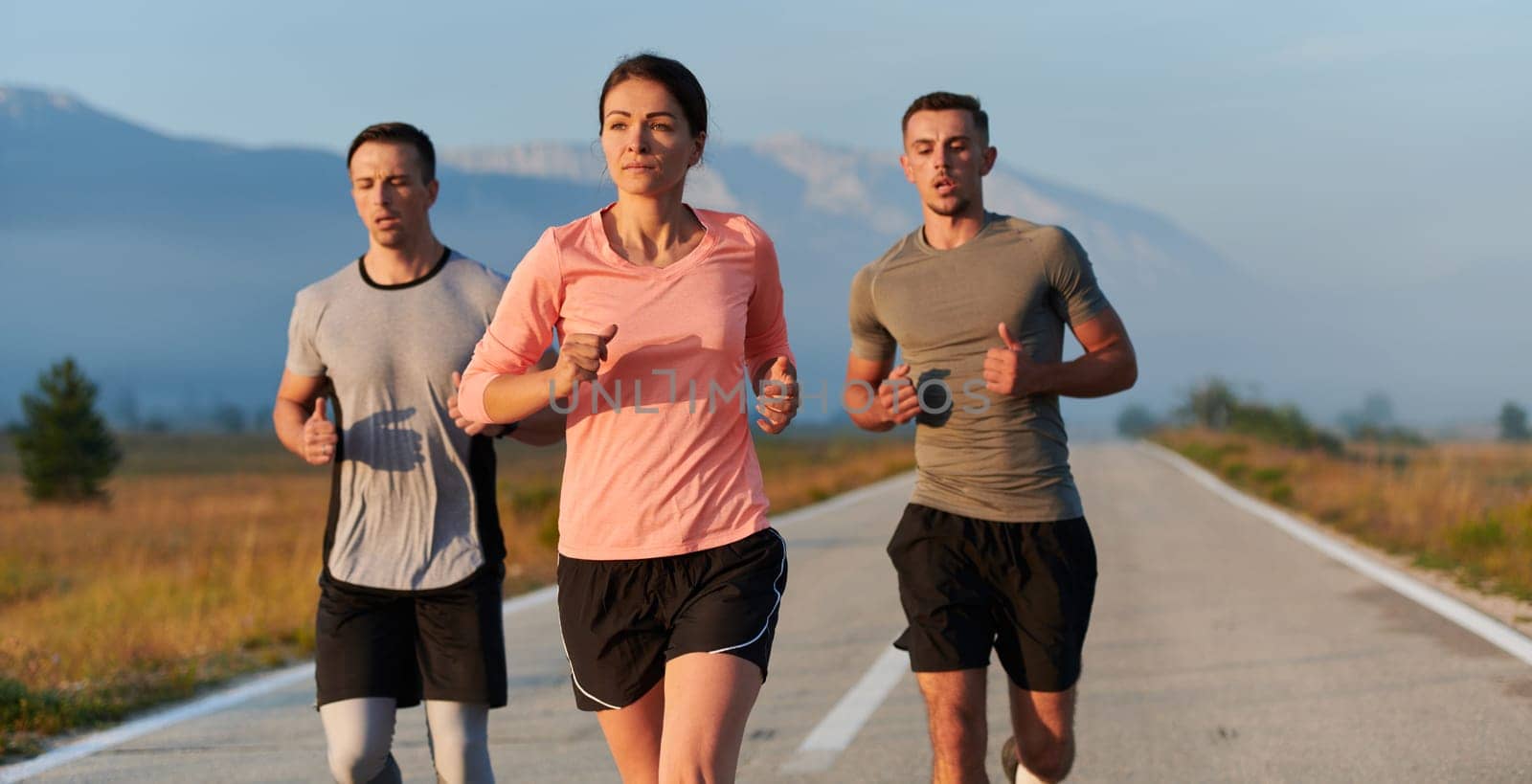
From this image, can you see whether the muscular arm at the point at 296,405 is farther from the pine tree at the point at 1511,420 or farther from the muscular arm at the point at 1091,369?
the pine tree at the point at 1511,420

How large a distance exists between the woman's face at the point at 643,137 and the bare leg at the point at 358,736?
1.76m

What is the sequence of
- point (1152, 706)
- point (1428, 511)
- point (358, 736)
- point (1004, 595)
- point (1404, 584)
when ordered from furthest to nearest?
point (1428, 511) → point (1404, 584) → point (1152, 706) → point (1004, 595) → point (358, 736)

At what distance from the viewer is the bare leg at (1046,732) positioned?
4.92m

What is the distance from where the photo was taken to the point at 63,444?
1906 inches

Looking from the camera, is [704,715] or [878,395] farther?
[878,395]

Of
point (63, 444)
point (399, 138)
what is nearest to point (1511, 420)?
point (63, 444)

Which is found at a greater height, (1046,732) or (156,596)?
(1046,732)

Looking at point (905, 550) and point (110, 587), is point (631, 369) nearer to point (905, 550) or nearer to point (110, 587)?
point (905, 550)

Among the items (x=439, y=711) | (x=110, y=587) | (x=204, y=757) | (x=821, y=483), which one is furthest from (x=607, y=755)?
(x=821, y=483)

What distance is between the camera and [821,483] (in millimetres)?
32062

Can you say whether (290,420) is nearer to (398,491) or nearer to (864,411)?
(398,491)

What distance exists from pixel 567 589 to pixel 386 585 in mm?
1078

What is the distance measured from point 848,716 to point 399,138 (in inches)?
147

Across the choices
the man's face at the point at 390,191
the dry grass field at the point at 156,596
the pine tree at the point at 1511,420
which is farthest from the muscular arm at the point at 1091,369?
the pine tree at the point at 1511,420
